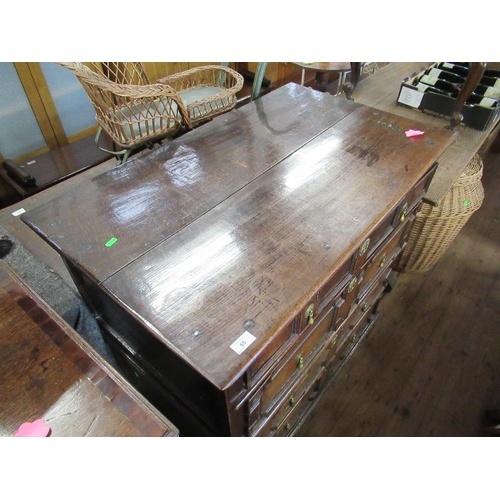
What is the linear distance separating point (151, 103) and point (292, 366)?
3.84ft

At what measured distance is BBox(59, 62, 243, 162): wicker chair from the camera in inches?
46.0

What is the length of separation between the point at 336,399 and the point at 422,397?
0.35m

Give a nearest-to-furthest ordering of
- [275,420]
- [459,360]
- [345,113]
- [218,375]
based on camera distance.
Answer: [218,375] → [275,420] → [345,113] → [459,360]

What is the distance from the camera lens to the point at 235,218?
879 mm

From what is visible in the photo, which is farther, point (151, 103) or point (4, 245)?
point (151, 103)

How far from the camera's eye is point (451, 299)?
1.83 meters

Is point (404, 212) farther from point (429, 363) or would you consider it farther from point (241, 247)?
point (429, 363)

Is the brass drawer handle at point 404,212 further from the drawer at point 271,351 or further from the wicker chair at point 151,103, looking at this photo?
the wicker chair at point 151,103

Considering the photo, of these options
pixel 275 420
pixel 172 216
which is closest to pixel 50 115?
pixel 172 216

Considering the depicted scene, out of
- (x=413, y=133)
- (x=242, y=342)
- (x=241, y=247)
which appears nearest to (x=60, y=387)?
(x=242, y=342)

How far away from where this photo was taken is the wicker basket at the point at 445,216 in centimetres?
158

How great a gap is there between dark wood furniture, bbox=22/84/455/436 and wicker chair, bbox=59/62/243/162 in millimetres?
248

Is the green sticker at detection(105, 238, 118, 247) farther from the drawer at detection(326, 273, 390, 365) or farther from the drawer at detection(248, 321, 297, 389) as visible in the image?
the drawer at detection(326, 273, 390, 365)
